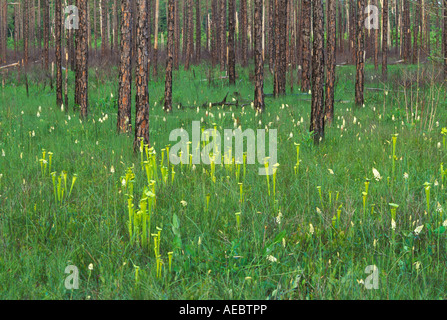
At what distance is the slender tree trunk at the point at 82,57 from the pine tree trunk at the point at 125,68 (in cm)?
251

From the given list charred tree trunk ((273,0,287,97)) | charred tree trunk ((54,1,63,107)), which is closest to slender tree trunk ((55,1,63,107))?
charred tree trunk ((54,1,63,107))

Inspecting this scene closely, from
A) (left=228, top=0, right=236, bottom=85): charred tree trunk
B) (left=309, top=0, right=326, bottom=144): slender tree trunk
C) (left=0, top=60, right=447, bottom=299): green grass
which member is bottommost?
(left=0, top=60, right=447, bottom=299): green grass

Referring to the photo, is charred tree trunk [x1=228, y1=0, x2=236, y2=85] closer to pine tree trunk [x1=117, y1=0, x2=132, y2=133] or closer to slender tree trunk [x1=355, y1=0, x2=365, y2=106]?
Result: slender tree trunk [x1=355, y1=0, x2=365, y2=106]

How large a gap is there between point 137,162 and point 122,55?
2731 millimetres

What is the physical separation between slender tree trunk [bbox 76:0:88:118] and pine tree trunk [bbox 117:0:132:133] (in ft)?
8.24

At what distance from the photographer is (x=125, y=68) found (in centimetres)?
830

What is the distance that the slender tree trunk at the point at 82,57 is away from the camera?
11.2 m

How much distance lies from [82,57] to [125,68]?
3.87 metres

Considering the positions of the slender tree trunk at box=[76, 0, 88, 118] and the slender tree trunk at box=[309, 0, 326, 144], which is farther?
the slender tree trunk at box=[76, 0, 88, 118]

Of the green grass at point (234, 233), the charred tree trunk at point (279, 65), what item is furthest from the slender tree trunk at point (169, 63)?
the green grass at point (234, 233)

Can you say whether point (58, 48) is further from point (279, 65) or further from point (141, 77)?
point (279, 65)

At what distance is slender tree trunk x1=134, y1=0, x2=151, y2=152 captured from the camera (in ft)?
22.9

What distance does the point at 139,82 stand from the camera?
23.6 ft
